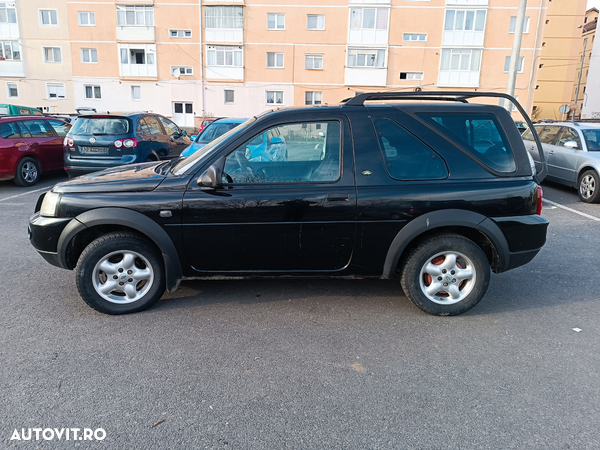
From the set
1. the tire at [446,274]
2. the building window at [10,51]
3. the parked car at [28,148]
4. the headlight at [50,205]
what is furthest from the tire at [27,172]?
the building window at [10,51]

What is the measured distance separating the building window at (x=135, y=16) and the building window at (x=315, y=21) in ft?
43.2

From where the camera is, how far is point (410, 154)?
3814 millimetres

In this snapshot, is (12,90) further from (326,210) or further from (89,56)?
(326,210)

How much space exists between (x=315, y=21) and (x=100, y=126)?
3125 cm

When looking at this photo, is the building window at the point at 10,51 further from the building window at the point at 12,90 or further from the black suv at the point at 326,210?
the black suv at the point at 326,210

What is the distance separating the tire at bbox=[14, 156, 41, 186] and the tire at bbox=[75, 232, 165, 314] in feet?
25.8

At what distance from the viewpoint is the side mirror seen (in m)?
3.60

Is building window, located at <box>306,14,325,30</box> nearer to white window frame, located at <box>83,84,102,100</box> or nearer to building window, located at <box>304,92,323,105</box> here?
building window, located at <box>304,92,323,105</box>

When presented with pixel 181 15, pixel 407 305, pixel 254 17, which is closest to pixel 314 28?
pixel 254 17

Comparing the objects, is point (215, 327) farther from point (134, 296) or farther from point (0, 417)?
point (0, 417)

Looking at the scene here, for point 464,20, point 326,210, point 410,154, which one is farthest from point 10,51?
point 410,154

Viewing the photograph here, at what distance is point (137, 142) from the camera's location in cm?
951

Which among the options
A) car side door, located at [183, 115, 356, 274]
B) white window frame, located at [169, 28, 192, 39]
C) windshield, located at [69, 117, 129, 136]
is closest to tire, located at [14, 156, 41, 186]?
windshield, located at [69, 117, 129, 136]

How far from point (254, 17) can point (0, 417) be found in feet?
127
